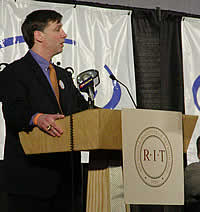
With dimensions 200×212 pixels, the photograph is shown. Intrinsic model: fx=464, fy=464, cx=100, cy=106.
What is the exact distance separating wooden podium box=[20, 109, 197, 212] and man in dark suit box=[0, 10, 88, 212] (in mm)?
57

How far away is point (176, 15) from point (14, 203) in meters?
2.33

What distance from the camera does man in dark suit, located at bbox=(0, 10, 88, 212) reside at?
7.07 feet

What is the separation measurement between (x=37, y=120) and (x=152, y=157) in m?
0.52

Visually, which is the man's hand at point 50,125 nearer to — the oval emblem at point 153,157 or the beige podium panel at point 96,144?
the beige podium panel at point 96,144

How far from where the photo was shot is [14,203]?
85.2 inches

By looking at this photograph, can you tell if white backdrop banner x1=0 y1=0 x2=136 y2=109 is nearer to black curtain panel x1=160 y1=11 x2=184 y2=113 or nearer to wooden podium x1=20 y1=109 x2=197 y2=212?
black curtain panel x1=160 y1=11 x2=184 y2=113

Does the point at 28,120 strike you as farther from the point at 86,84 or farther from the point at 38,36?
the point at 38,36

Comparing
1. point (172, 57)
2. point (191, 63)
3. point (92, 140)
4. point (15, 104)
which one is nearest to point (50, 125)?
point (92, 140)

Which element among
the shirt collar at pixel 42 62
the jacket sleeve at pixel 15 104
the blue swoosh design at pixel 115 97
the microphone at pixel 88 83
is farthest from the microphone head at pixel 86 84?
the blue swoosh design at pixel 115 97

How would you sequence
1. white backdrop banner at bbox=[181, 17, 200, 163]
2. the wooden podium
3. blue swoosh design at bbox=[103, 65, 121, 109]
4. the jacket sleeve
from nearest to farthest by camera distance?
the wooden podium
the jacket sleeve
blue swoosh design at bbox=[103, 65, 121, 109]
white backdrop banner at bbox=[181, 17, 200, 163]

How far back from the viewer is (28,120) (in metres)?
2.07

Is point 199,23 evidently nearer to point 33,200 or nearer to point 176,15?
point 176,15

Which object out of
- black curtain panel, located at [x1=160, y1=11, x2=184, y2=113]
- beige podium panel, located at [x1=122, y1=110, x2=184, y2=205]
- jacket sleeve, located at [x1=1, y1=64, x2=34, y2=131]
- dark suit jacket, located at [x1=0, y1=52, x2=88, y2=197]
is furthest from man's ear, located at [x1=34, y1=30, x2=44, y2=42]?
black curtain panel, located at [x1=160, y1=11, x2=184, y2=113]

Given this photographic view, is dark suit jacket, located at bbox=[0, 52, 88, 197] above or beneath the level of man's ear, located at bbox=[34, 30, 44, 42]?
beneath
